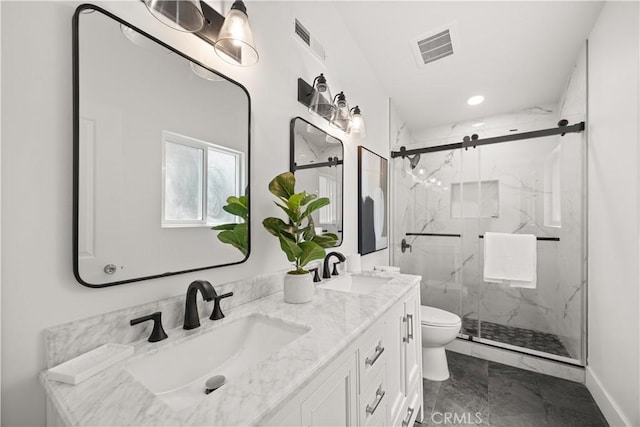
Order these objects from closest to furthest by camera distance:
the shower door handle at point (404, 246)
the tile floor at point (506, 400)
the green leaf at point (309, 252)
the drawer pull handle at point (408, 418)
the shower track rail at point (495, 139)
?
1. the green leaf at point (309, 252)
2. the drawer pull handle at point (408, 418)
3. the tile floor at point (506, 400)
4. the shower track rail at point (495, 139)
5. the shower door handle at point (404, 246)

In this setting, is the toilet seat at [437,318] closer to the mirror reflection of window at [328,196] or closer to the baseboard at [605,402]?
the baseboard at [605,402]

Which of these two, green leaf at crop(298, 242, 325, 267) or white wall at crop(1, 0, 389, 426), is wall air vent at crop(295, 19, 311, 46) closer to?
white wall at crop(1, 0, 389, 426)

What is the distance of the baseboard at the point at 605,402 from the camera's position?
1440 millimetres

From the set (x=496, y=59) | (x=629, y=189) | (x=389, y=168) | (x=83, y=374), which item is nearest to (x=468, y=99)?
(x=496, y=59)

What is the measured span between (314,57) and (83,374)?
1765 mm

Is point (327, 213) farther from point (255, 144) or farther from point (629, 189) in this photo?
point (629, 189)

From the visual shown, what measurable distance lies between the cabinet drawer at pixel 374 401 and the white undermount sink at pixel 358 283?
57cm

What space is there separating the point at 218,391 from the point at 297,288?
59 cm

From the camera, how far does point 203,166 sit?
0.96 meters

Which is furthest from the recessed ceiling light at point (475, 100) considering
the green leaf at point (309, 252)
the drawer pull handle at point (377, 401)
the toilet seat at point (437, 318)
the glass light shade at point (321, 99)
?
the drawer pull handle at point (377, 401)

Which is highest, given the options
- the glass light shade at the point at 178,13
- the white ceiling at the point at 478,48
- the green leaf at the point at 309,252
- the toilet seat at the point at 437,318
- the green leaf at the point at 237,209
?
the white ceiling at the point at 478,48

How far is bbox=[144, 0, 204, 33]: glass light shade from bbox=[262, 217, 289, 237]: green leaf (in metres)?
0.70

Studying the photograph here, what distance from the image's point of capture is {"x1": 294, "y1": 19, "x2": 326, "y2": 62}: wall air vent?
4.87ft

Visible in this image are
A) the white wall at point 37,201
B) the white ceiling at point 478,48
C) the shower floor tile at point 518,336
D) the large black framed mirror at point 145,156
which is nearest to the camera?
the white wall at point 37,201
